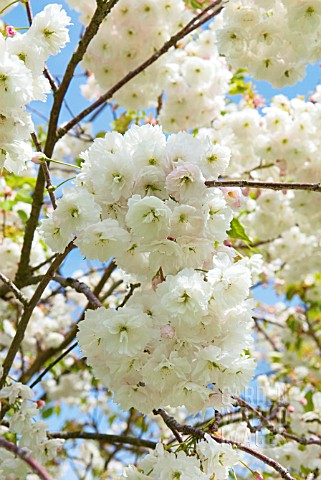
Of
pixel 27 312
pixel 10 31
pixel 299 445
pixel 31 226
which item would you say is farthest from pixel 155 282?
pixel 299 445

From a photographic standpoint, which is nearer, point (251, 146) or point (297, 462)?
→ point (297, 462)

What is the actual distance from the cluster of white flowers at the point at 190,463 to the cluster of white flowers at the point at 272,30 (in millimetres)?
1709

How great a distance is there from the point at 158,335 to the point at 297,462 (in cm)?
233

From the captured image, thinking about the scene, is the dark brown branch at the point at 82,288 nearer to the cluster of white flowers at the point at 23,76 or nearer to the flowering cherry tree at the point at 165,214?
the flowering cherry tree at the point at 165,214

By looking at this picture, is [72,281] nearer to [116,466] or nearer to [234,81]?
[234,81]

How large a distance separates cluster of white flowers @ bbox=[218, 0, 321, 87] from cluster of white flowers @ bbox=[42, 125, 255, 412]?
1.18m

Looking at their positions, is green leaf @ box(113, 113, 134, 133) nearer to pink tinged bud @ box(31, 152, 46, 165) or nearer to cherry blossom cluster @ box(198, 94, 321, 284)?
cherry blossom cluster @ box(198, 94, 321, 284)

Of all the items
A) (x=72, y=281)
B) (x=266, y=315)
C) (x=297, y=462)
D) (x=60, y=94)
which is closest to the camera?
(x=72, y=281)

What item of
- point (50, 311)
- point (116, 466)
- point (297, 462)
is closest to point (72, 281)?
point (297, 462)

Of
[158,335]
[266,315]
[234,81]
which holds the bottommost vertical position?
[158,335]

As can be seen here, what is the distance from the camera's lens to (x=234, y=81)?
449 cm

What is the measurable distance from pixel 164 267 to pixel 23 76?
1.89ft

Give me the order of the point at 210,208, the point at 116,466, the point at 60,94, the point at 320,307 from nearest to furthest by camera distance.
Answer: the point at 210,208 → the point at 60,94 → the point at 320,307 → the point at 116,466

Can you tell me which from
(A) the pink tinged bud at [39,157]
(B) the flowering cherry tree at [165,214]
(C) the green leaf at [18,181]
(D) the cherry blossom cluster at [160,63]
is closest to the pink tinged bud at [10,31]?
(B) the flowering cherry tree at [165,214]
